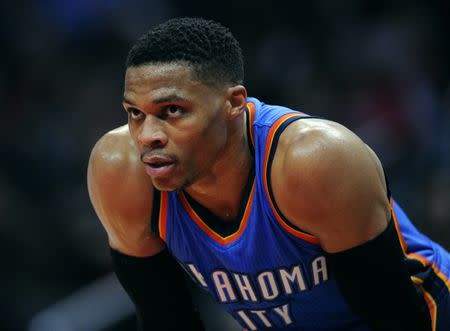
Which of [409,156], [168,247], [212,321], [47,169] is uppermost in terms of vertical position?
[168,247]

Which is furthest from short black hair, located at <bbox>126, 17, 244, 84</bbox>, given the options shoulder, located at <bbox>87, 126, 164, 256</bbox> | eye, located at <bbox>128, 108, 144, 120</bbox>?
shoulder, located at <bbox>87, 126, 164, 256</bbox>

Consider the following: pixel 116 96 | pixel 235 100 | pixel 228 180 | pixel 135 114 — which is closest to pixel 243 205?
pixel 228 180

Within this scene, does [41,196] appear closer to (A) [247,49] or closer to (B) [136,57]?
(A) [247,49]

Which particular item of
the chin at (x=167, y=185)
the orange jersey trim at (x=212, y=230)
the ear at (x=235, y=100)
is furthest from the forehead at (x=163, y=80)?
the orange jersey trim at (x=212, y=230)

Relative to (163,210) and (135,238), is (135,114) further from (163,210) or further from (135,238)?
(135,238)

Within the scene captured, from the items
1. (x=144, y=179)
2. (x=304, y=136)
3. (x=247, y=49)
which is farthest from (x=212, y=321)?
(x=247, y=49)

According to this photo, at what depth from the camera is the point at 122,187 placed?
238 centimetres

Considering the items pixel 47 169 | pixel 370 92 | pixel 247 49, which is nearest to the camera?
pixel 47 169

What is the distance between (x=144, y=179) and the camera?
2.37 m

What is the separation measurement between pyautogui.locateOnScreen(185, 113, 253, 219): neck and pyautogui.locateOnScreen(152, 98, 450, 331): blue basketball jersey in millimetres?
36

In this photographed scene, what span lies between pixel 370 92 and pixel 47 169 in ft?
8.79

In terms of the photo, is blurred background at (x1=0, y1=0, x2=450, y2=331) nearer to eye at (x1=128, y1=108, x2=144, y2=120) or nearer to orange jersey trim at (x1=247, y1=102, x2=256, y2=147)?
orange jersey trim at (x1=247, y1=102, x2=256, y2=147)

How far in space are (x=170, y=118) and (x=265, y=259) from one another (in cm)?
54

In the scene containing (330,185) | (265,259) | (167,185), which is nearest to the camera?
(330,185)
